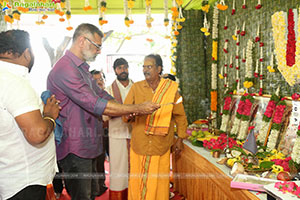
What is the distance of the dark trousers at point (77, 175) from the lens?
5.72 ft

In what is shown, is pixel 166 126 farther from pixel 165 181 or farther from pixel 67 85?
pixel 67 85

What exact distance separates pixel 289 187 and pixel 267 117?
114 centimetres

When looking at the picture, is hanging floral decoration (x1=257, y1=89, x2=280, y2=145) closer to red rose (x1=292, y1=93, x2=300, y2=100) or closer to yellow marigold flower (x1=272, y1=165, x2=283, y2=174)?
red rose (x1=292, y1=93, x2=300, y2=100)

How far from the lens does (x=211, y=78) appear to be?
405 centimetres

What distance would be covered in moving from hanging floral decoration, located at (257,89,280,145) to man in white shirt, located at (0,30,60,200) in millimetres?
1811

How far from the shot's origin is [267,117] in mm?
2500

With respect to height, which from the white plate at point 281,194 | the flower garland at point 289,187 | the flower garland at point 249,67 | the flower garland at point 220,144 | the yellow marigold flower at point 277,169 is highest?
the flower garland at point 249,67

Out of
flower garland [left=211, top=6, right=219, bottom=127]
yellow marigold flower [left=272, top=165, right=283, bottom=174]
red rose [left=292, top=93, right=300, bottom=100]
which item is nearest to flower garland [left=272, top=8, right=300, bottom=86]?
red rose [left=292, top=93, right=300, bottom=100]

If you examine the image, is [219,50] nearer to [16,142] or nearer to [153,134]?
[153,134]

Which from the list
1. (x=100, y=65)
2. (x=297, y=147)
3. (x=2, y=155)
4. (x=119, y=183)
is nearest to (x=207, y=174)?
(x=297, y=147)

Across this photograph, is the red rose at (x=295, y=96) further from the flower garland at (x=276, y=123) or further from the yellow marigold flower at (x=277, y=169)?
the yellow marigold flower at (x=277, y=169)

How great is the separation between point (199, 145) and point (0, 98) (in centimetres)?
214

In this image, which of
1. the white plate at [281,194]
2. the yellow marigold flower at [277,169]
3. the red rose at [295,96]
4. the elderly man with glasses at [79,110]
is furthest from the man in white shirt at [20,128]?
the red rose at [295,96]

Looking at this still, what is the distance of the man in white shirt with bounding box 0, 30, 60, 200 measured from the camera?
1252 mm
